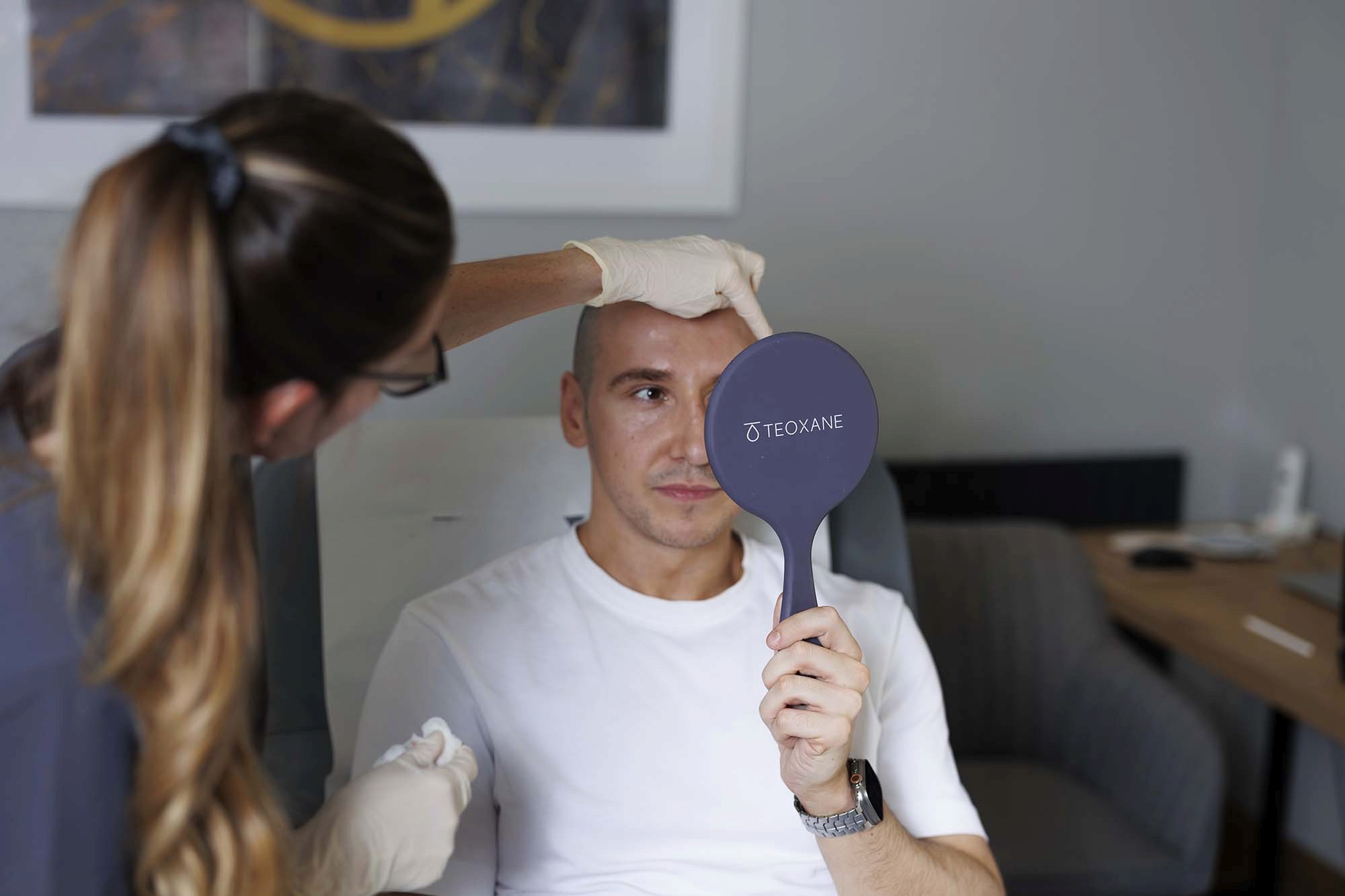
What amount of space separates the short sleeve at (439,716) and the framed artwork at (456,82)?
102cm

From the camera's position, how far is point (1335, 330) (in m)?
2.30

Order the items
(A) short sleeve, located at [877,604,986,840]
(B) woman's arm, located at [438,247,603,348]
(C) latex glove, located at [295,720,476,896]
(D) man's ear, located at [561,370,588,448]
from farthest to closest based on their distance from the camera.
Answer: (D) man's ear, located at [561,370,588,448], (A) short sleeve, located at [877,604,986,840], (B) woman's arm, located at [438,247,603,348], (C) latex glove, located at [295,720,476,896]

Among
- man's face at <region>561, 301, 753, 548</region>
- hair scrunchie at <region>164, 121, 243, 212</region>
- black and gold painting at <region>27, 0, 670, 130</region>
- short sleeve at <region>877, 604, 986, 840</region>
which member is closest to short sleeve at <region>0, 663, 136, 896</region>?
hair scrunchie at <region>164, 121, 243, 212</region>

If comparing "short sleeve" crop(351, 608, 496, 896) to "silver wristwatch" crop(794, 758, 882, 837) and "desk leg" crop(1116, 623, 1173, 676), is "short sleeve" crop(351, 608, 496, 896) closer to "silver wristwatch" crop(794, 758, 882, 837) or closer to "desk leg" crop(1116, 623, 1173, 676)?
"silver wristwatch" crop(794, 758, 882, 837)

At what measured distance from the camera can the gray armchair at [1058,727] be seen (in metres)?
1.77

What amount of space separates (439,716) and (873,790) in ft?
1.41

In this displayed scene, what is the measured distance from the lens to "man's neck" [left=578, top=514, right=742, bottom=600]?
131cm

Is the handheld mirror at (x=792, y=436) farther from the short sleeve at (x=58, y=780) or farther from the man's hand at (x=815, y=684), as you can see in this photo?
the short sleeve at (x=58, y=780)

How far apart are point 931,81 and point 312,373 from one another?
5.87 feet

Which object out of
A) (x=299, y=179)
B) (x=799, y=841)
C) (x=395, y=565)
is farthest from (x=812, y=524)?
(x=395, y=565)

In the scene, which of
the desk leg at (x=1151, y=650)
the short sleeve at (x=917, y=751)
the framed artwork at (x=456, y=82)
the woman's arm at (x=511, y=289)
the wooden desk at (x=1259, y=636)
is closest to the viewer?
the woman's arm at (x=511, y=289)

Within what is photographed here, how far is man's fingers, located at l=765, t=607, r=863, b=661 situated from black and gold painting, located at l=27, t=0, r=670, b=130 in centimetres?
134

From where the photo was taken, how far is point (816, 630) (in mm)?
957

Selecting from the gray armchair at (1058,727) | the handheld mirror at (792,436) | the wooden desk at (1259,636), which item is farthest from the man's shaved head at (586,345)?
the wooden desk at (1259,636)
